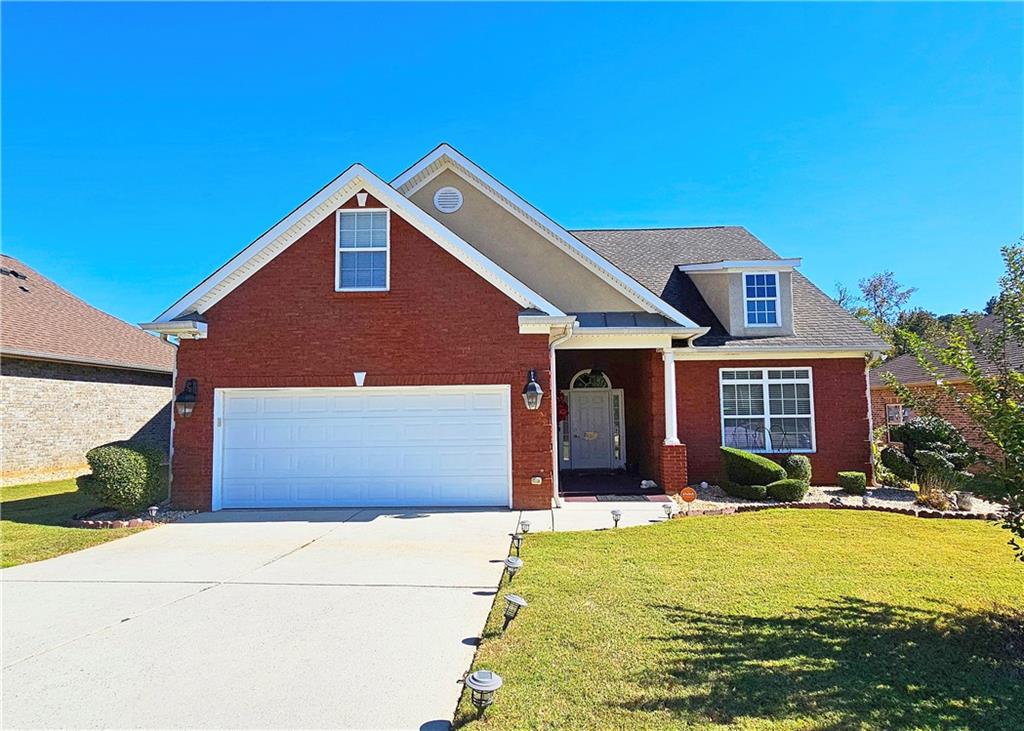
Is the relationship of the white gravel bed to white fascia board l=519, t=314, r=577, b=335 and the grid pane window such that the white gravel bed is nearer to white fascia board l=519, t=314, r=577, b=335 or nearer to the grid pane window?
white fascia board l=519, t=314, r=577, b=335

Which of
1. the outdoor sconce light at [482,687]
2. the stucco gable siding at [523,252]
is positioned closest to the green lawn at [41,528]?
the outdoor sconce light at [482,687]

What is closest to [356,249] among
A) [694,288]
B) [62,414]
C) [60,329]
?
[694,288]

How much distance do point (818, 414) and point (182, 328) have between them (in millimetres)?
13582

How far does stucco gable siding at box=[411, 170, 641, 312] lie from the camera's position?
13227mm

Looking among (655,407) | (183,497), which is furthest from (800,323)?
(183,497)

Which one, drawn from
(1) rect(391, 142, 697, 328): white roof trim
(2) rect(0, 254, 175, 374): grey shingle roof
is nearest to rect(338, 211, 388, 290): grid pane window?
(1) rect(391, 142, 697, 328): white roof trim

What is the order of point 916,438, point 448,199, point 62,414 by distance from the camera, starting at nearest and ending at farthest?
1. point 916,438
2. point 448,199
3. point 62,414

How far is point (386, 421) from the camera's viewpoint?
11320 mm

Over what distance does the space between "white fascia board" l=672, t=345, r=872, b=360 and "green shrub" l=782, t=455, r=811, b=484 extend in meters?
2.37

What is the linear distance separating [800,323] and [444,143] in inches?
379

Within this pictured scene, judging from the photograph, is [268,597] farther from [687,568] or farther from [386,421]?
[386,421]

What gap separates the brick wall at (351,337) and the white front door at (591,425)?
5718 millimetres

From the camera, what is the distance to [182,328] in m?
11.0

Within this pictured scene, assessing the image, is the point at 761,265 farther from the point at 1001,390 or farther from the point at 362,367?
the point at 362,367
